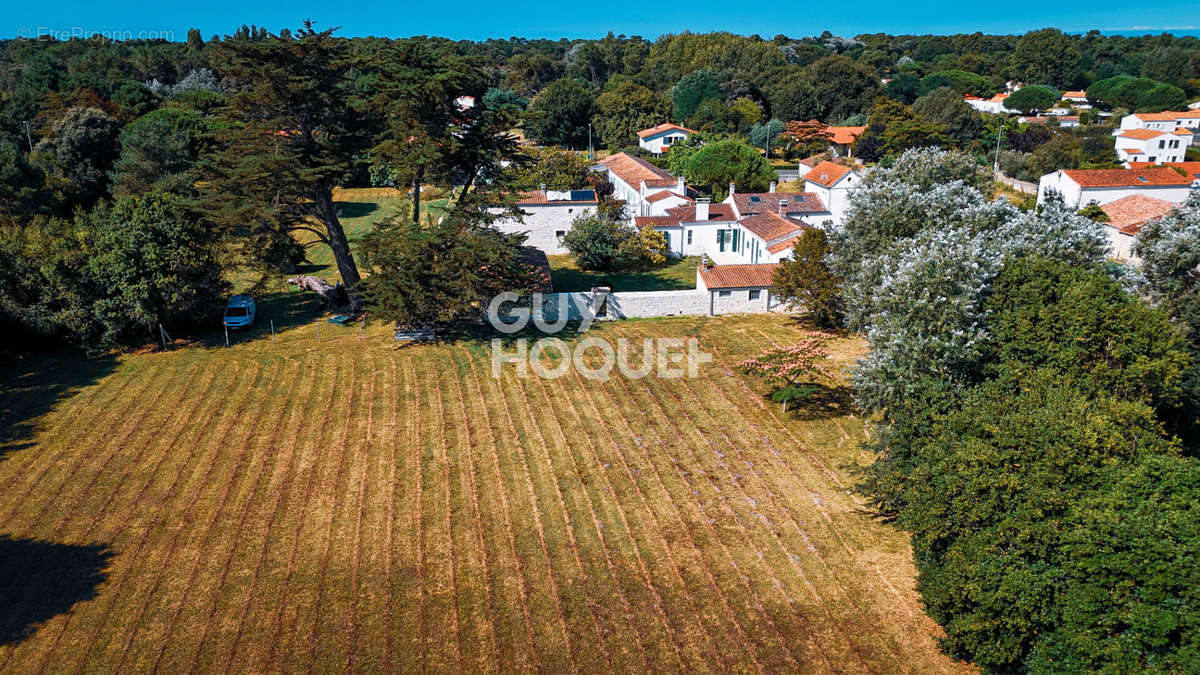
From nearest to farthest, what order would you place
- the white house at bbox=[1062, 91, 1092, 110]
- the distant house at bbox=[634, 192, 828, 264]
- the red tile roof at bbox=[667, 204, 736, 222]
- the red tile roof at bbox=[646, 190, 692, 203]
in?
1. the distant house at bbox=[634, 192, 828, 264]
2. the red tile roof at bbox=[667, 204, 736, 222]
3. the red tile roof at bbox=[646, 190, 692, 203]
4. the white house at bbox=[1062, 91, 1092, 110]

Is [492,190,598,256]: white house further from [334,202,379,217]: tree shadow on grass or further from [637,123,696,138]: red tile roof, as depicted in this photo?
[637,123,696,138]: red tile roof

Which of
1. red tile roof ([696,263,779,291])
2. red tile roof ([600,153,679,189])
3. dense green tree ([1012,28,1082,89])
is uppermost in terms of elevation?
dense green tree ([1012,28,1082,89])

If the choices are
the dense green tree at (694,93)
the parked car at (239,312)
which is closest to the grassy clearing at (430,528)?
the parked car at (239,312)

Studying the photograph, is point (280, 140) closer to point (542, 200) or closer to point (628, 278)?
point (542, 200)

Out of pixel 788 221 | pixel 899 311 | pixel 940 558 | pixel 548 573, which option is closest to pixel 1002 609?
pixel 940 558

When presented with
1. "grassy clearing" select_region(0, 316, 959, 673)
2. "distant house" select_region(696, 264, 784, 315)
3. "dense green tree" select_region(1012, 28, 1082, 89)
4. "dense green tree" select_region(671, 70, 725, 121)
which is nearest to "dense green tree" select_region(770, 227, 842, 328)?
"distant house" select_region(696, 264, 784, 315)

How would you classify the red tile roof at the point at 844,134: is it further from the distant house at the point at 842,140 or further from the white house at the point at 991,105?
the white house at the point at 991,105

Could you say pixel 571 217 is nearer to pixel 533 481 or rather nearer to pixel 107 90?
pixel 533 481
